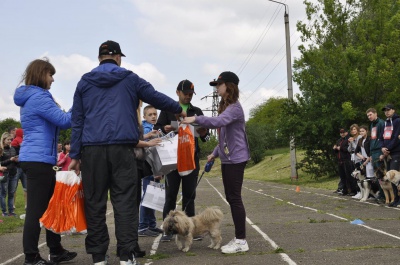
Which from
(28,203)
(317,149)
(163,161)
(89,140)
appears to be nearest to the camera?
(89,140)

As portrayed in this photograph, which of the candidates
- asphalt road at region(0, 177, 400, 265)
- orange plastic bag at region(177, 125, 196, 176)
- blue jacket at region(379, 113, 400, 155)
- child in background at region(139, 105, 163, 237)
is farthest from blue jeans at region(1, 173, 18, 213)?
blue jacket at region(379, 113, 400, 155)

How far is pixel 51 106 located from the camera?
5309 mm

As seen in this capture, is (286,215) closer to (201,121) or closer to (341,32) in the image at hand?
(201,121)

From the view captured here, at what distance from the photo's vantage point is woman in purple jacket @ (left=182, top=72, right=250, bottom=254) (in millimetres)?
5906

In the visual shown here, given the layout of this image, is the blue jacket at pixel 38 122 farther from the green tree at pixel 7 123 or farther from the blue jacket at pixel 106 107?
the green tree at pixel 7 123

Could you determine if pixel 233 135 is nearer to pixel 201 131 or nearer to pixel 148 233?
pixel 201 131

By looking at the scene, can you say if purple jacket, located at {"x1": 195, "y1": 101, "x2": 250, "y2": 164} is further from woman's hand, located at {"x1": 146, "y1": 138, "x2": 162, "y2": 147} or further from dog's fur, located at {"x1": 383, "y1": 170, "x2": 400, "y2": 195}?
dog's fur, located at {"x1": 383, "y1": 170, "x2": 400, "y2": 195}

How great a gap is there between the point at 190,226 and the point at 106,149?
1.89 meters

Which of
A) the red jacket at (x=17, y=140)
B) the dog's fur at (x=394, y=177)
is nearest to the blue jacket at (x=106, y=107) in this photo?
the dog's fur at (x=394, y=177)

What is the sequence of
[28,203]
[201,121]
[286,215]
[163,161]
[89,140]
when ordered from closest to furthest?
[89,140] → [28,203] → [201,121] → [163,161] → [286,215]

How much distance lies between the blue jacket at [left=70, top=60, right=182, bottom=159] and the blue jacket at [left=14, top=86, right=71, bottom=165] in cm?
52

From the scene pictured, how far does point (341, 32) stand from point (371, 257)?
23.4m

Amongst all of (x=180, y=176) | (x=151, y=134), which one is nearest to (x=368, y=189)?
(x=180, y=176)

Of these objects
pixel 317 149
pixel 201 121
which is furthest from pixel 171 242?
pixel 317 149
